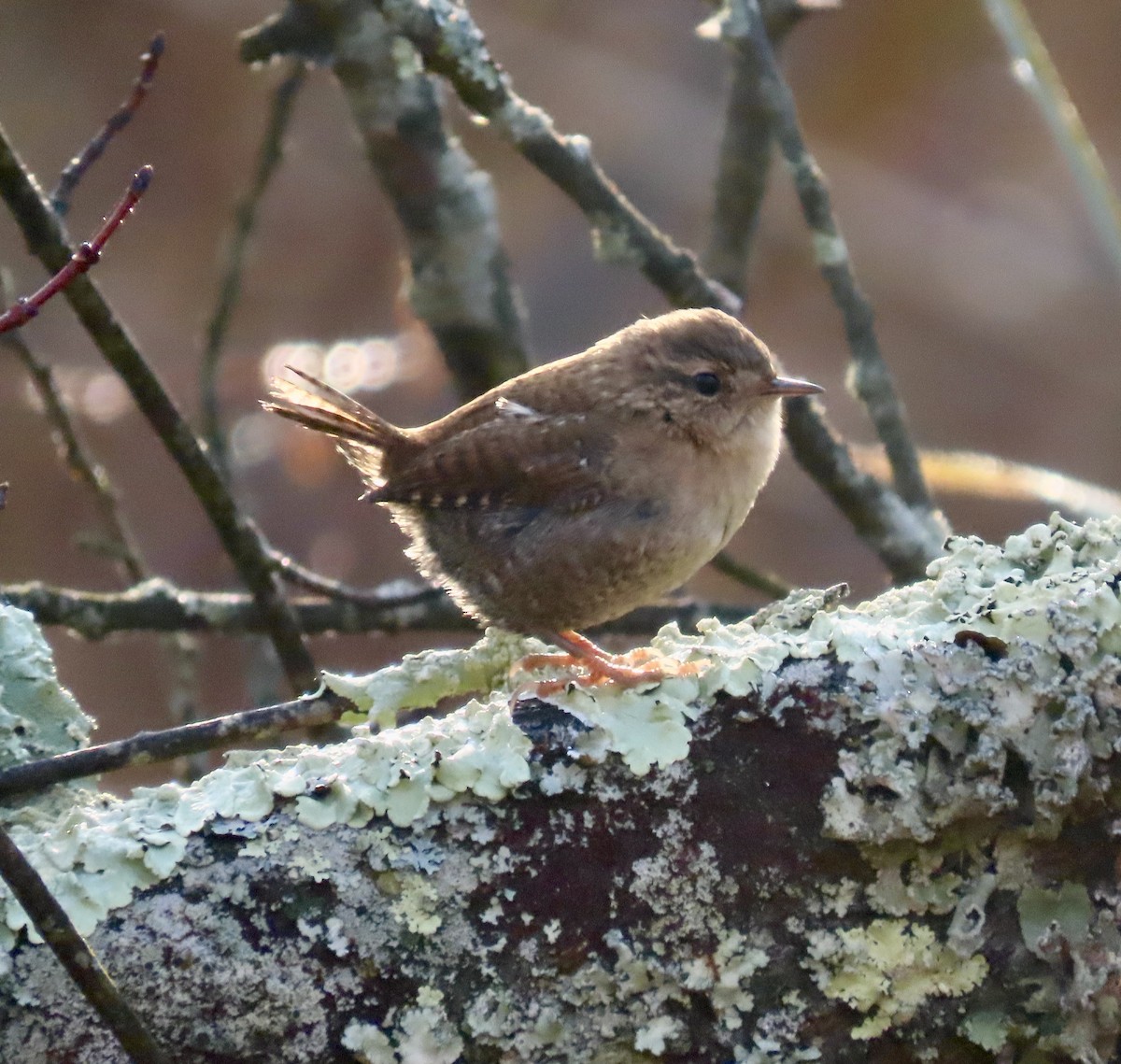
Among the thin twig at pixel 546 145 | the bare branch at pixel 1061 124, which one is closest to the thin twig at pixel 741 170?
the thin twig at pixel 546 145

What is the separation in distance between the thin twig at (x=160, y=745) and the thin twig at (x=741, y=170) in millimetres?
2177

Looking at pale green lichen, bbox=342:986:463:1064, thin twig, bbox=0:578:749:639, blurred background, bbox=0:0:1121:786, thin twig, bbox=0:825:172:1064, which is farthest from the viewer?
blurred background, bbox=0:0:1121:786

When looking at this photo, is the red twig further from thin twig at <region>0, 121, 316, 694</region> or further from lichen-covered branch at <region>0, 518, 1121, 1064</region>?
thin twig at <region>0, 121, 316, 694</region>

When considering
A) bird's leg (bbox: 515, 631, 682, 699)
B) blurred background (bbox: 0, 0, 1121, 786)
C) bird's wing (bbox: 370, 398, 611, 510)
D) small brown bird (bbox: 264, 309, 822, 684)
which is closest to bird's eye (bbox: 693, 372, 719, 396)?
small brown bird (bbox: 264, 309, 822, 684)

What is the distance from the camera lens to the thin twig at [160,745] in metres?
1.57

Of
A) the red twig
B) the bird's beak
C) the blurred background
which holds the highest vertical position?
the red twig

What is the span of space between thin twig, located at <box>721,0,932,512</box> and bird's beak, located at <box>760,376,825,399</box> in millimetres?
672

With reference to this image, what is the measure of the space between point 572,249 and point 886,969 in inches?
206

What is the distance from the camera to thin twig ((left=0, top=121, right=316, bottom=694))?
2400 millimetres

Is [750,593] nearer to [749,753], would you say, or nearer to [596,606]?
[596,606]

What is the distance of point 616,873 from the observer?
4.91ft

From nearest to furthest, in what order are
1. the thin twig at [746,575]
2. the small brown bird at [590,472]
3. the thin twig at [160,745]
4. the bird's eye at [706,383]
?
the thin twig at [160,745]
the small brown bird at [590,472]
the bird's eye at [706,383]
the thin twig at [746,575]

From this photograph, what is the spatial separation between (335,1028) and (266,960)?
0.09m

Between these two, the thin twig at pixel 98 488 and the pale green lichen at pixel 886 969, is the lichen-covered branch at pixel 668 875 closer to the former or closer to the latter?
the pale green lichen at pixel 886 969
